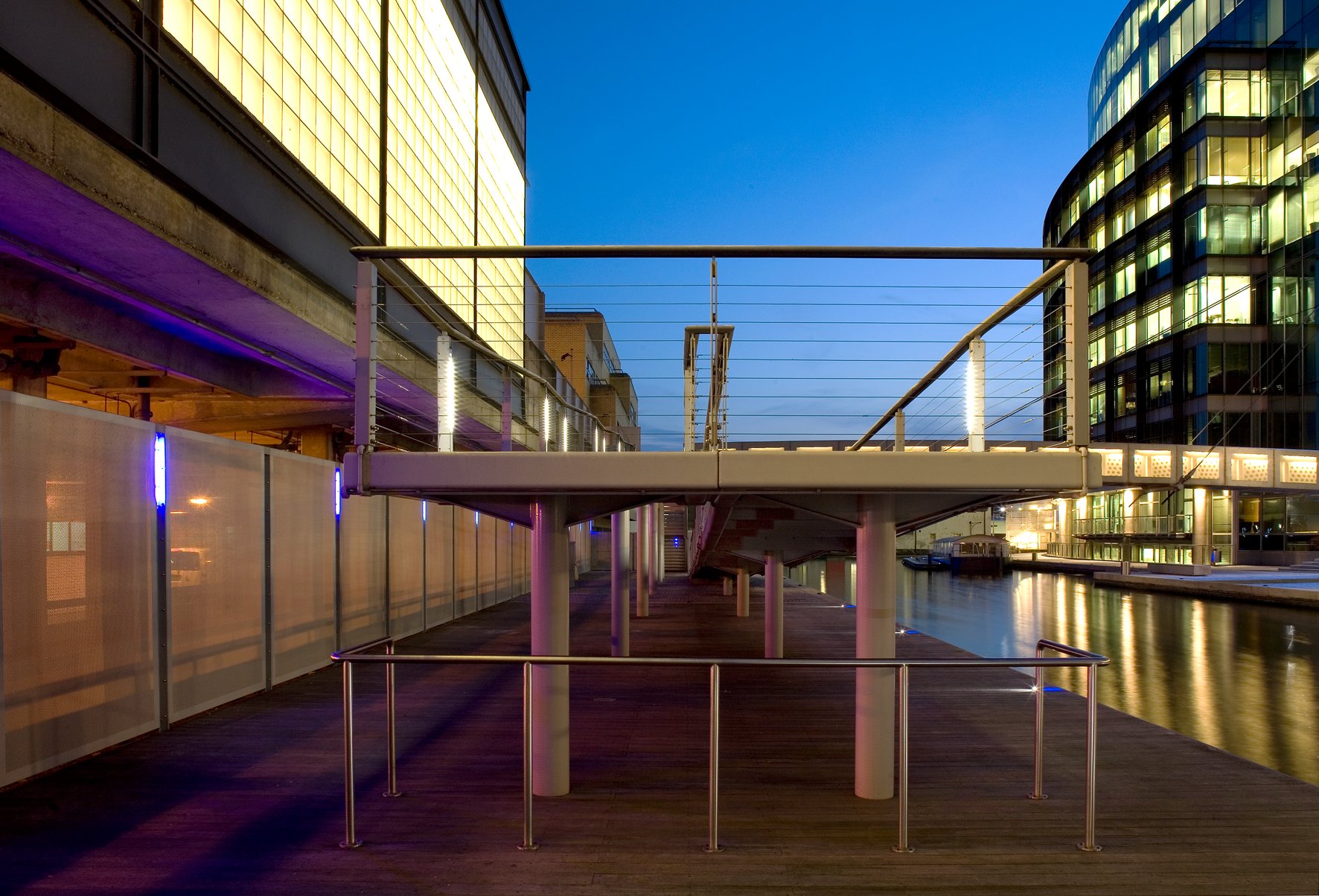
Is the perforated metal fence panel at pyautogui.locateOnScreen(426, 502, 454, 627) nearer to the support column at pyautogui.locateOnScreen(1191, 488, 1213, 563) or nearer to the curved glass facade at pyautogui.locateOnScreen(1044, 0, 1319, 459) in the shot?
the curved glass facade at pyautogui.locateOnScreen(1044, 0, 1319, 459)

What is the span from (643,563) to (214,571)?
412 inches

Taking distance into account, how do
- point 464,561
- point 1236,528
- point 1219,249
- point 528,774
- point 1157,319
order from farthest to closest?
point 1157,319
point 1219,249
point 1236,528
point 464,561
point 528,774

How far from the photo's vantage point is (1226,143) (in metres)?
39.4

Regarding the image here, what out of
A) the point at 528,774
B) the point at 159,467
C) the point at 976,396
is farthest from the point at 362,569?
the point at 976,396

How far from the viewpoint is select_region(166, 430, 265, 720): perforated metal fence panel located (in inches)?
295

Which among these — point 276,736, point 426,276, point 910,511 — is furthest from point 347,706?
point 426,276

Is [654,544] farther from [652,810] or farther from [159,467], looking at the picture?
[652,810]

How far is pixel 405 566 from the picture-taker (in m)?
13.4

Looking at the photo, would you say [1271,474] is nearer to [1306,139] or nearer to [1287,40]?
[1306,139]

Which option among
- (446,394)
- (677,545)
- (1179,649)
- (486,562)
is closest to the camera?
(446,394)

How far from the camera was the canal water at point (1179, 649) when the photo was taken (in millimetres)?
8820

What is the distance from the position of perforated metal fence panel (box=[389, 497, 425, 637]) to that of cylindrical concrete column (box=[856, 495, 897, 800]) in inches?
361

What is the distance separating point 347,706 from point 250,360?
31.0 feet

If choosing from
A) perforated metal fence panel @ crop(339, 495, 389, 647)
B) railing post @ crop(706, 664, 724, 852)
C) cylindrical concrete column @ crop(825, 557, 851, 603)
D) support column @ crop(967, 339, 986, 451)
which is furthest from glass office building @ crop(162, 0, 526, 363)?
cylindrical concrete column @ crop(825, 557, 851, 603)
